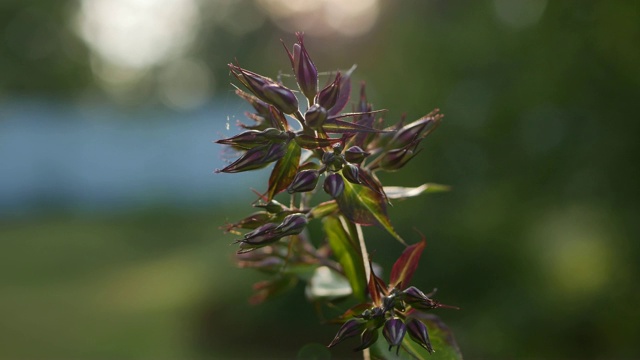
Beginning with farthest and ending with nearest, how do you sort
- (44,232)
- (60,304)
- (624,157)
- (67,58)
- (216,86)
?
(216,86) < (67,58) < (44,232) < (60,304) < (624,157)

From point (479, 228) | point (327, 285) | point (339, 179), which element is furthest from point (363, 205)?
point (479, 228)

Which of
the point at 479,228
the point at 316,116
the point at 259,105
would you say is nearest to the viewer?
the point at 316,116

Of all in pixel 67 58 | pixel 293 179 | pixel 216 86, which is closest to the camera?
pixel 293 179

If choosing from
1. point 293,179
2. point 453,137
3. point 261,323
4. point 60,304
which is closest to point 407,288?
point 293,179

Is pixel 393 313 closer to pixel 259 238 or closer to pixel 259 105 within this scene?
pixel 259 238

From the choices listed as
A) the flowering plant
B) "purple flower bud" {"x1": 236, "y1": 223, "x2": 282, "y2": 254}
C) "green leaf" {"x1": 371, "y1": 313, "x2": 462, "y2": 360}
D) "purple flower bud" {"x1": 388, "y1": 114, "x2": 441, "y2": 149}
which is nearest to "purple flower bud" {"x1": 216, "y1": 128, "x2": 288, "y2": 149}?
the flowering plant

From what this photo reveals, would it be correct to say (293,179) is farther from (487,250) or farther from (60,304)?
(60,304)

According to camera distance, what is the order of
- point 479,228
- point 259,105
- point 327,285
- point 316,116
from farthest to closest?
point 479,228 → point 327,285 → point 259,105 → point 316,116

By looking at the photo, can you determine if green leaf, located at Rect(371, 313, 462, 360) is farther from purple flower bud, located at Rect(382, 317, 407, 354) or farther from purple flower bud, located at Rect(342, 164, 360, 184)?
purple flower bud, located at Rect(342, 164, 360, 184)
